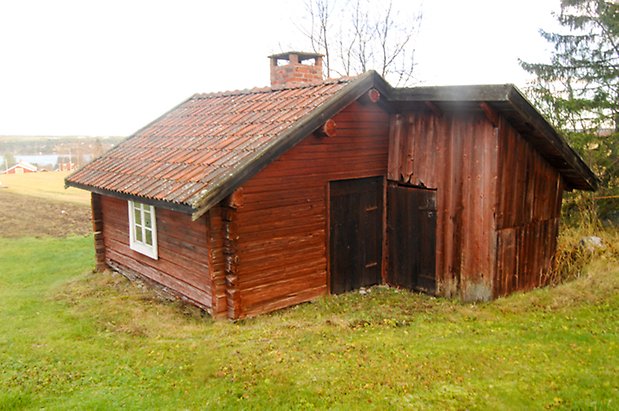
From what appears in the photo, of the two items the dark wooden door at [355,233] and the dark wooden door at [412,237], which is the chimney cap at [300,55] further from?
the dark wooden door at [412,237]

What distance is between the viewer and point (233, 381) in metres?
6.41

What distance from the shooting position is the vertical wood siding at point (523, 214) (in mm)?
9695

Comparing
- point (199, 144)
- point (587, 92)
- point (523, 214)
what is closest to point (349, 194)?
point (199, 144)

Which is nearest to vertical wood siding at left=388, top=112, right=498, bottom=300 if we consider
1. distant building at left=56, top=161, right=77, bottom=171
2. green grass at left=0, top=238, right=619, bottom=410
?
green grass at left=0, top=238, right=619, bottom=410

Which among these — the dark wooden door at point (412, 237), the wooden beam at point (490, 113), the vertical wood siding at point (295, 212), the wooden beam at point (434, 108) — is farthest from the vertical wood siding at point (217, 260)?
the wooden beam at point (490, 113)

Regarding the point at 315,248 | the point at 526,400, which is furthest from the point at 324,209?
the point at 526,400

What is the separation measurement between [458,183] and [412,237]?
1.58 m

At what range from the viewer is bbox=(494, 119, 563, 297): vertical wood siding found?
9.70 meters

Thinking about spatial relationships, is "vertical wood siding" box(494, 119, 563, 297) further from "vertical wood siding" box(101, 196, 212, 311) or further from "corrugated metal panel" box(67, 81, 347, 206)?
"vertical wood siding" box(101, 196, 212, 311)

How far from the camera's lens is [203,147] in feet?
33.7

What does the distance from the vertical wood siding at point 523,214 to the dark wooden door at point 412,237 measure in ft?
4.41

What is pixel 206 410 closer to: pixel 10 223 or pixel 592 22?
pixel 592 22

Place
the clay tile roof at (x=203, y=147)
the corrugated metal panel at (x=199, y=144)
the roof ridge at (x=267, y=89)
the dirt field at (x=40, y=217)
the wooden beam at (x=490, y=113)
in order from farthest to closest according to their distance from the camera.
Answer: the dirt field at (x=40, y=217), the roof ridge at (x=267, y=89), the wooden beam at (x=490, y=113), the corrugated metal panel at (x=199, y=144), the clay tile roof at (x=203, y=147)

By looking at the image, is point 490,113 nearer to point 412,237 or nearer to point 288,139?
point 412,237
